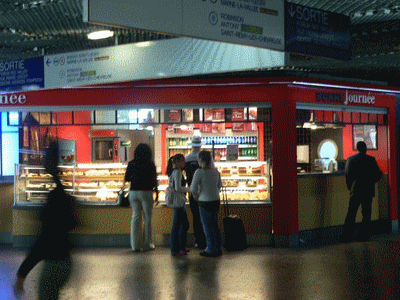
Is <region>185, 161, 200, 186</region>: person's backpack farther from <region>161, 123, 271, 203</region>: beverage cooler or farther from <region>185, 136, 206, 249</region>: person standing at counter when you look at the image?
<region>161, 123, 271, 203</region>: beverage cooler

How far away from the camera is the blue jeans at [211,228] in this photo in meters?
10.8

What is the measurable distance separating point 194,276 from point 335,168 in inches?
223

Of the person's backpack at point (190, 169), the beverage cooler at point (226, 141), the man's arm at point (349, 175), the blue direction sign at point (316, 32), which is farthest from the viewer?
the beverage cooler at point (226, 141)

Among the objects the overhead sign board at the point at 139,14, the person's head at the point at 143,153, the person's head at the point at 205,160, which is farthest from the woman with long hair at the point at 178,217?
the overhead sign board at the point at 139,14

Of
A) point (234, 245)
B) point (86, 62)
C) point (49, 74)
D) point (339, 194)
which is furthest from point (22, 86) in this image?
point (339, 194)

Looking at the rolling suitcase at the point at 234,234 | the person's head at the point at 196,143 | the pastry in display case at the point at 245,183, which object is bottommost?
the rolling suitcase at the point at 234,234

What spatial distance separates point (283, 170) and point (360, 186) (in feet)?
5.20

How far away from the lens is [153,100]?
12719 mm

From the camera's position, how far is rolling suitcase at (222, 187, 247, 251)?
1159 centimetres

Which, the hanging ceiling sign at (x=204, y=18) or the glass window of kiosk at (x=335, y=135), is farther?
the glass window of kiosk at (x=335, y=135)

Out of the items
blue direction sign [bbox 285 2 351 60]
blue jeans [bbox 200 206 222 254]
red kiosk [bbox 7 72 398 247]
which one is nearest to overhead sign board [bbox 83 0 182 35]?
blue direction sign [bbox 285 2 351 60]

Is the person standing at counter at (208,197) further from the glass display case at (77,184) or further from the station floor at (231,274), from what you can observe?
the glass display case at (77,184)

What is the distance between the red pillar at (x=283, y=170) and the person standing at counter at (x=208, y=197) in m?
1.80

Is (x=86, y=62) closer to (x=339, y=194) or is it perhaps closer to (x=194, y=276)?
(x=194, y=276)
